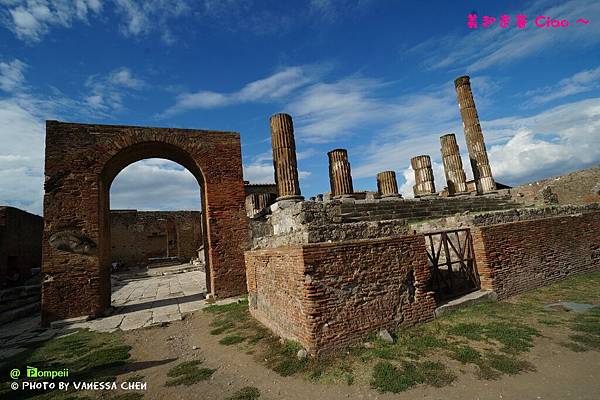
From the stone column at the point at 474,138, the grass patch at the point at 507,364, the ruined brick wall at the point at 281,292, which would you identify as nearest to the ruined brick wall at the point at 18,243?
the ruined brick wall at the point at 281,292

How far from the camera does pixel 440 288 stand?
241 inches

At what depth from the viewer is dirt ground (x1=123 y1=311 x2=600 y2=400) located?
3.01 m

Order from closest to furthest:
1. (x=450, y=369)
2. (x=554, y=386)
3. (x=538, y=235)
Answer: (x=554, y=386) → (x=450, y=369) → (x=538, y=235)

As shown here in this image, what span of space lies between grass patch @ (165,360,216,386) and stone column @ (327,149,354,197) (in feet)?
24.2

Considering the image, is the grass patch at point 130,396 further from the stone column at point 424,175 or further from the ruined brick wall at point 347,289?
the stone column at point 424,175

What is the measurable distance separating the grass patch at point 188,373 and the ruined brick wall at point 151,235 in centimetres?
2452

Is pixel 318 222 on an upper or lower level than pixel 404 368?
upper

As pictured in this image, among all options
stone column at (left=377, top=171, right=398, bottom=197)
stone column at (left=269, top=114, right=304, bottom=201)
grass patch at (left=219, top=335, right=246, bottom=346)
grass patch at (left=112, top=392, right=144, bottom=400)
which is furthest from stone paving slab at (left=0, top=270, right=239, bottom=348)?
stone column at (left=377, top=171, right=398, bottom=197)

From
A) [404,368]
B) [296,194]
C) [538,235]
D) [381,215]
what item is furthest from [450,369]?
[296,194]

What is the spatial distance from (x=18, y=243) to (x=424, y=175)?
1972cm

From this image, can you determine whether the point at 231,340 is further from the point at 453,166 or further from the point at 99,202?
the point at 453,166

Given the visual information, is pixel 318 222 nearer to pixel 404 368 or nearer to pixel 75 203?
pixel 404 368

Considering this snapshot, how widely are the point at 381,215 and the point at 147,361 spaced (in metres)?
6.01

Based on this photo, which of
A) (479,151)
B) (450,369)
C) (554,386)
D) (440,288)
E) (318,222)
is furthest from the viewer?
(479,151)
